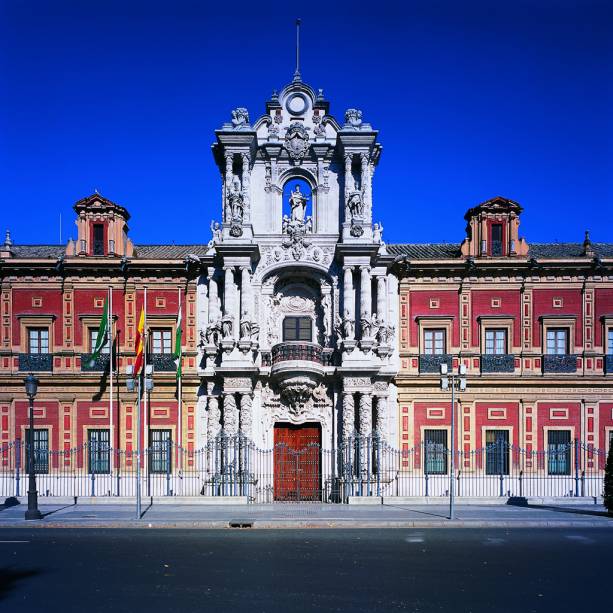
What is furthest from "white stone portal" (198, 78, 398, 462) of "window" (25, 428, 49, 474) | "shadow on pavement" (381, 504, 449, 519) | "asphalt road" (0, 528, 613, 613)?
"asphalt road" (0, 528, 613, 613)

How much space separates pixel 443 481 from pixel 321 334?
313 inches

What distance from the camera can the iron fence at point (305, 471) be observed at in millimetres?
24969

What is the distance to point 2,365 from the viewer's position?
27.6 meters

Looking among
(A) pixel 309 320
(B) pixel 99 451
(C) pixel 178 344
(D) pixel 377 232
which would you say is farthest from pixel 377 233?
(B) pixel 99 451

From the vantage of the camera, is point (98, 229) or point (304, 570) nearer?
point (304, 570)

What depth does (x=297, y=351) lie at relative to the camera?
25.7 m

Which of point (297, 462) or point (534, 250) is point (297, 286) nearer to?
point (297, 462)

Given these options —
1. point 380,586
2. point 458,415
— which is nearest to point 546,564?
point 380,586

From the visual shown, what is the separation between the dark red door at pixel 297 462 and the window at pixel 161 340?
5.95 m

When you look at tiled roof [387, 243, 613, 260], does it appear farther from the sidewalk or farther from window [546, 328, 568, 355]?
the sidewalk

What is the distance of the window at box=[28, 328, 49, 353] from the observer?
2789cm

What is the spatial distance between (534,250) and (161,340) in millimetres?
17709

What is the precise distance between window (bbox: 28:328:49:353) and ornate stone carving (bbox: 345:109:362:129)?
51.7 ft

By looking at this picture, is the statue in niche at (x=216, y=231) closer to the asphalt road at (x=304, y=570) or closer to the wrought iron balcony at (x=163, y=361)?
the wrought iron balcony at (x=163, y=361)
